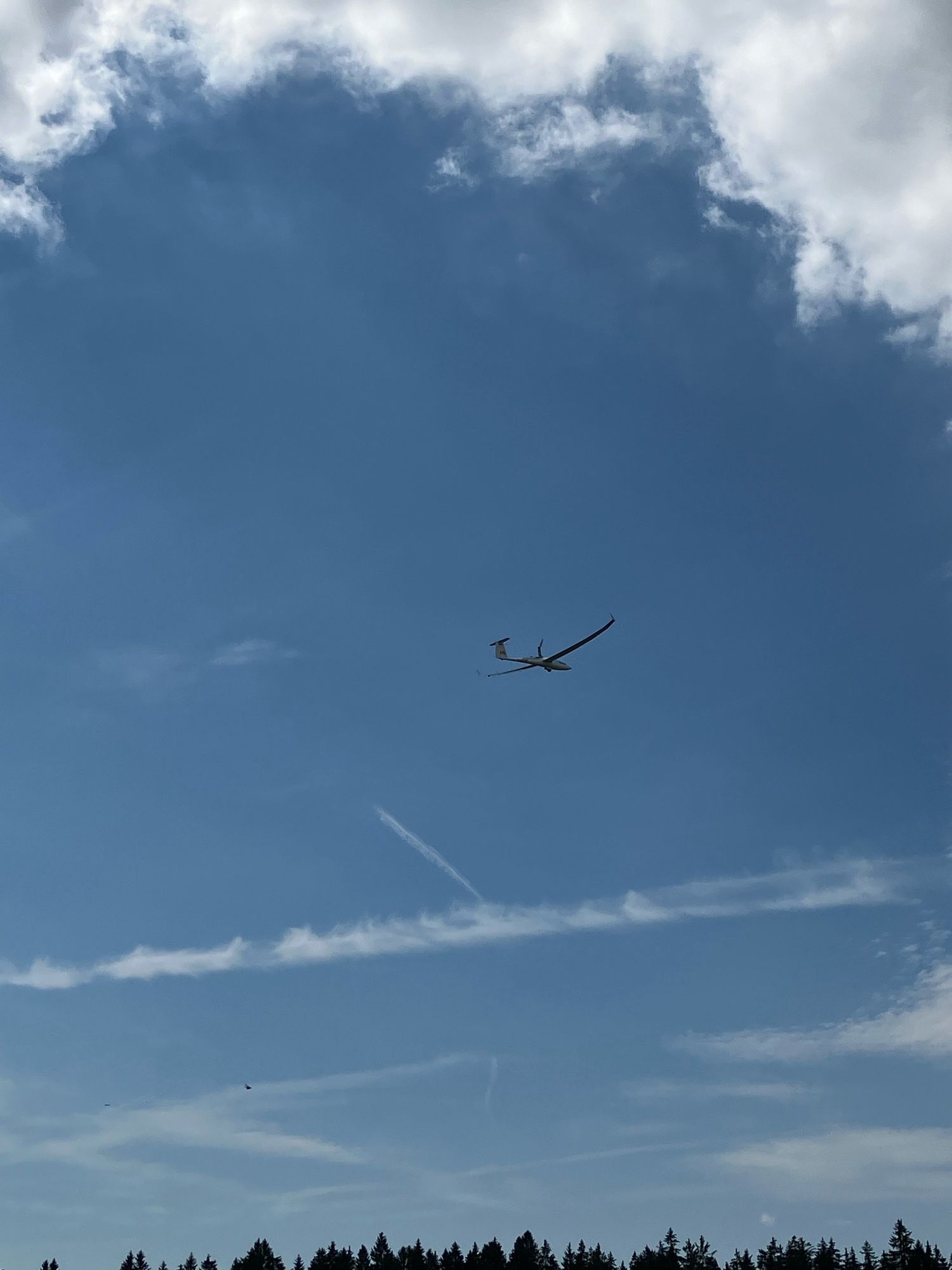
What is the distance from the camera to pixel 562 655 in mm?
181250
